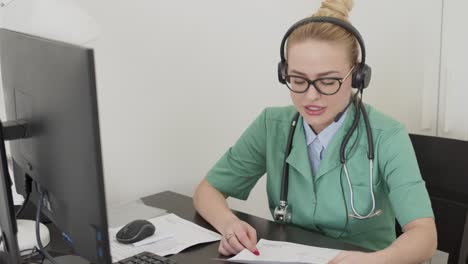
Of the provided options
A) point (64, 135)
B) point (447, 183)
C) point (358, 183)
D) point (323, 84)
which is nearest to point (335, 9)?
point (323, 84)

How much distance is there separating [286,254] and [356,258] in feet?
0.50

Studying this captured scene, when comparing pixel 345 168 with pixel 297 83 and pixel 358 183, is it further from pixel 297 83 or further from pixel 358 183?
pixel 297 83

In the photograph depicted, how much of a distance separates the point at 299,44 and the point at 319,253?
0.50 meters

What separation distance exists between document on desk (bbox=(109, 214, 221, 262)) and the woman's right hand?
63mm

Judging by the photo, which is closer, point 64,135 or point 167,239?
point 64,135

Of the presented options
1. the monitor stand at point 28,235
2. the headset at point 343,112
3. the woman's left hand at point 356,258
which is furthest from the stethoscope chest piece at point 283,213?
the monitor stand at point 28,235

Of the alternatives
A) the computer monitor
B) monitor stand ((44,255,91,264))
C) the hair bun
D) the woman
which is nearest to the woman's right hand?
the woman

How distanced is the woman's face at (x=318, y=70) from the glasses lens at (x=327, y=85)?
0.03ft

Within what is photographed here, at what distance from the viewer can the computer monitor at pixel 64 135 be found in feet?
1.98

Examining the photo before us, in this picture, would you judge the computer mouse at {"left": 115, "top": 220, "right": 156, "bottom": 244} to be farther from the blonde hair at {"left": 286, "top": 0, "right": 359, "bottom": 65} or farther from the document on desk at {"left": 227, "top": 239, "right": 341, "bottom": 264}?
the blonde hair at {"left": 286, "top": 0, "right": 359, "bottom": 65}

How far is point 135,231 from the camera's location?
46.1 inches

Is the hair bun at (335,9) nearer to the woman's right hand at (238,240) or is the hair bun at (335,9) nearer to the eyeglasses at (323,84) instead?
the eyeglasses at (323,84)

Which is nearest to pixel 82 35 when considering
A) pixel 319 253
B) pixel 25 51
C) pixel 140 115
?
pixel 140 115

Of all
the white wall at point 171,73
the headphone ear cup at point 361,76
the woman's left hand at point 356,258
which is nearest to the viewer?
the woman's left hand at point 356,258
